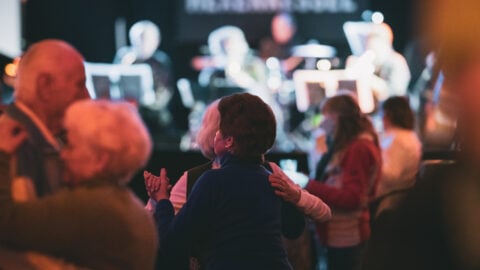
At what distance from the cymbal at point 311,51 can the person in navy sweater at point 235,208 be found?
9.92 metres

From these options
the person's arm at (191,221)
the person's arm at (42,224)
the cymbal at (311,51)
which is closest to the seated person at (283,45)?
the cymbal at (311,51)

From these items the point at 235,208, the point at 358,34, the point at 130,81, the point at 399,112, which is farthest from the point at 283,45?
the point at 235,208

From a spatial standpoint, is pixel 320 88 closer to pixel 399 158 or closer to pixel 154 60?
pixel 154 60

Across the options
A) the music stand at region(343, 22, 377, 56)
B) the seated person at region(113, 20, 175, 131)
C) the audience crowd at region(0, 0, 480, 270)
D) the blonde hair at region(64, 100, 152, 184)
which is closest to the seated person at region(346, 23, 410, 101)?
the music stand at region(343, 22, 377, 56)

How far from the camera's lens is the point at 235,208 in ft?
10.3

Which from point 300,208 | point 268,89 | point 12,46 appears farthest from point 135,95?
point 300,208

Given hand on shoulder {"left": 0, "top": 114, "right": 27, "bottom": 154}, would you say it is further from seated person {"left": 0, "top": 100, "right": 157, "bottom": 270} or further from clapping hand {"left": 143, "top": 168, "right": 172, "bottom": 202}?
clapping hand {"left": 143, "top": 168, "right": 172, "bottom": 202}

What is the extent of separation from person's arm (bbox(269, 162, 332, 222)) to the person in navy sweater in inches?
1.2

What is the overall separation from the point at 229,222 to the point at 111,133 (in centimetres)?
85

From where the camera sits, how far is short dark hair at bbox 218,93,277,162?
10.6 feet

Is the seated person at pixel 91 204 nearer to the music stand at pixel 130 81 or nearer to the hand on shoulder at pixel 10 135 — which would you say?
the hand on shoulder at pixel 10 135

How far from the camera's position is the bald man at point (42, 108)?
242 cm

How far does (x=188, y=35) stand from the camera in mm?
15242

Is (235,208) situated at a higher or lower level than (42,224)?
lower
